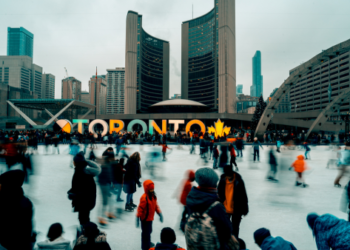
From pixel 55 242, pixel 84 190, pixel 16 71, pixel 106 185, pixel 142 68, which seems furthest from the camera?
pixel 16 71

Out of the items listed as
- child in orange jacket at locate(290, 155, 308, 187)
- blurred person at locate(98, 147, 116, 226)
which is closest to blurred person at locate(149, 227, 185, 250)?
blurred person at locate(98, 147, 116, 226)

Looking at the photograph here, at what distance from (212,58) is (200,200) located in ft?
310

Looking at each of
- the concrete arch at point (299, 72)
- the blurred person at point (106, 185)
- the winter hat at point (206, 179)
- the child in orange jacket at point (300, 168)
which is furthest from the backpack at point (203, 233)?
the concrete arch at point (299, 72)

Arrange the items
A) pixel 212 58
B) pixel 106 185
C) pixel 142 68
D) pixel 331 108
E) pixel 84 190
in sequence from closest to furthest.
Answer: pixel 84 190 < pixel 106 185 < pixel 331 108 < pixel 212 58 < pixel 142 68

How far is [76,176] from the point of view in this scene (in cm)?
323

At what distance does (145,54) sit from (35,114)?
6518 centimetres

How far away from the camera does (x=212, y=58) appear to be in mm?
89750

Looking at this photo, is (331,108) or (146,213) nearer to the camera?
(146,213)

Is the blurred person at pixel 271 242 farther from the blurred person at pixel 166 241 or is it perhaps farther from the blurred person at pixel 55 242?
the blurred person at pixel 55 242

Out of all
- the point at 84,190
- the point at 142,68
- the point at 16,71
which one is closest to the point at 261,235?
the point at 84,190

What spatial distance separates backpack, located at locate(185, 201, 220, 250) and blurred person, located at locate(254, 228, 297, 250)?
54 cm

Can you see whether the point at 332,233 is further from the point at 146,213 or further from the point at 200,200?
the point at 146,213

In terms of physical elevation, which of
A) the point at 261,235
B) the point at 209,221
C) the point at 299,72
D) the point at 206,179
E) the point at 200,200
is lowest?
the point at 261,235

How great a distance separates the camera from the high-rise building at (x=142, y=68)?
252ft
